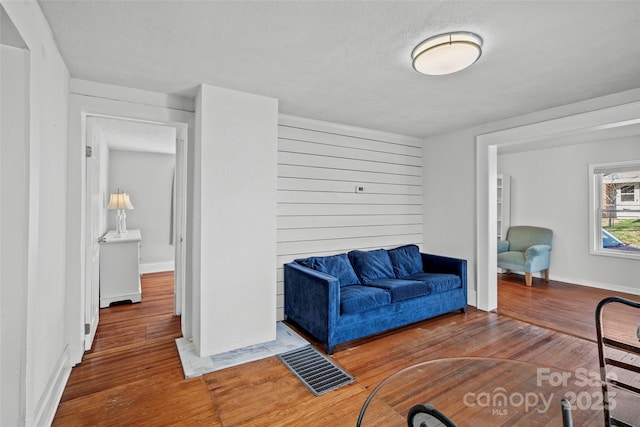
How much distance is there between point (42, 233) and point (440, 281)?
362 cm

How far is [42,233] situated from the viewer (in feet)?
6.10

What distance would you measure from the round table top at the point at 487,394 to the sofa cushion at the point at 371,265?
6.32 feet

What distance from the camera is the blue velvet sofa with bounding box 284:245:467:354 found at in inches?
→ 114

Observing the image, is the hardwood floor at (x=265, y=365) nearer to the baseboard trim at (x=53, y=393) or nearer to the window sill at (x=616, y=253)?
the baseboard trim at (x=53, y=393)

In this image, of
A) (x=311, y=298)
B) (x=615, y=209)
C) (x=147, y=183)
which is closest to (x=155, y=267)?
(x=147, y=183)

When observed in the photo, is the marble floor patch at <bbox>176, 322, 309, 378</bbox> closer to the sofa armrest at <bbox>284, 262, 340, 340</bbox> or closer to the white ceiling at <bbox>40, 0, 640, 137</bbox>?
Result: the sofa armrest at <bbox>284, 262, 340, 340</bbox>

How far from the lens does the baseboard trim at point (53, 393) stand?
5.91 feet

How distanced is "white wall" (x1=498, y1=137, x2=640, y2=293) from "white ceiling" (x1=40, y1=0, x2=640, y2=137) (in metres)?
2.82

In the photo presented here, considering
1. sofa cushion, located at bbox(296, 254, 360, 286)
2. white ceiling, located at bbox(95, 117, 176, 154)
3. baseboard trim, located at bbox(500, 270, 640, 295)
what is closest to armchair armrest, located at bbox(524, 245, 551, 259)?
baseboard trim, located at bbox(500, 270, 640, 295)

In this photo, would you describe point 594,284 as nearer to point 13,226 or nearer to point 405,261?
point 405,261

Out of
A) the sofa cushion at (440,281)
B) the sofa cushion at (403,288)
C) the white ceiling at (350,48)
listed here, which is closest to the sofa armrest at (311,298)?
the sofa cushion at (403,288)

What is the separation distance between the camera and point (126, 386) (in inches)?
90.7

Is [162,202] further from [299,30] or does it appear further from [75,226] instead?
[299,30]

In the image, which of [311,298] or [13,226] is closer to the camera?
[13,226]
